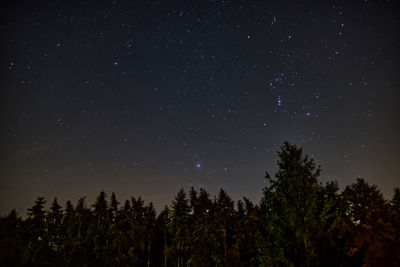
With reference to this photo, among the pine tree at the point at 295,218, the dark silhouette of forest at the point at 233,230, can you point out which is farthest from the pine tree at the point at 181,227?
the pine tree at the point at 295,218

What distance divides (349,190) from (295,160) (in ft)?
136

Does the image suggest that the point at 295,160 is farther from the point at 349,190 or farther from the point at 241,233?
the point at 349,190

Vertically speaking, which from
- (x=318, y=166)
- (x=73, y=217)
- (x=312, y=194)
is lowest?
(x=312, y=194)

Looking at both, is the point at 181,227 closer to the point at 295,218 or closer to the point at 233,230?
the point at 233,230

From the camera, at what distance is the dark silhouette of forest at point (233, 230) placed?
11.7m

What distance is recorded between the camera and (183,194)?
183 feet

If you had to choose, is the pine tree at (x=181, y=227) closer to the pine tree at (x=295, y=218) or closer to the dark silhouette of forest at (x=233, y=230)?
the dark silhouette of forest at (x=233, y=230)

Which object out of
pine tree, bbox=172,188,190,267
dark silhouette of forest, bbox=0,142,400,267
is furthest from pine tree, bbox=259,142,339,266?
pine tree, bbox=172,188,190,267

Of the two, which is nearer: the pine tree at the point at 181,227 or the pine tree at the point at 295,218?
the pine tree at the point at 295,218

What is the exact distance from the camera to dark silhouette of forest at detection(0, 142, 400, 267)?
11.7m

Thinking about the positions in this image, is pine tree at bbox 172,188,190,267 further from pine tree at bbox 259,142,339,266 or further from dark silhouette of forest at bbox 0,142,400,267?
pine tree at bbox 259,142,339,266

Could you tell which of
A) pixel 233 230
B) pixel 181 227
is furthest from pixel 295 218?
pixel 181 227

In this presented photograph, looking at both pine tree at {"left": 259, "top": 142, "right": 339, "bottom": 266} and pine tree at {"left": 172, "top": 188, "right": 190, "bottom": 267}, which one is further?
pine tree at {"left": 172, "top": 188, "right": 190, "bottom": 267}

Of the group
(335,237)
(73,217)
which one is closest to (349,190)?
(335,237)
